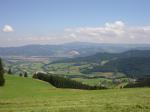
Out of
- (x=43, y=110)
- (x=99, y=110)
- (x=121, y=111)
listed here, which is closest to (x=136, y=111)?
(x=121, y=111)

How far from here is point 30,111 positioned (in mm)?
27594

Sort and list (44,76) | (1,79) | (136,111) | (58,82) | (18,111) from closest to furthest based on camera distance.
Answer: (136,111) < (18,111) < (1,79) < (58,82) < (44,76)

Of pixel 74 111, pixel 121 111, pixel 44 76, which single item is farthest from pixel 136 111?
pixel 44 76

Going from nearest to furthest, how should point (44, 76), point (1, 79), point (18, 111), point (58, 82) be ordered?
point (18, 111), point (1, 79), point (58, 82), point (44, 76)

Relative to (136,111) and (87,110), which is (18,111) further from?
(136,111)

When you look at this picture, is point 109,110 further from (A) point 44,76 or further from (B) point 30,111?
(A) point 44,76

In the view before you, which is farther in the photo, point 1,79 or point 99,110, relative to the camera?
point 1,79

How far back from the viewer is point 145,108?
91.1ft

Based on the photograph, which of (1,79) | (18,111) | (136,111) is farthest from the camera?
(1,79)

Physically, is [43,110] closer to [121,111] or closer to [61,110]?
[61,110]

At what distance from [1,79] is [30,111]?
5705 centimetres

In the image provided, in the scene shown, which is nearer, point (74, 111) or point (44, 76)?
point (74, 111)

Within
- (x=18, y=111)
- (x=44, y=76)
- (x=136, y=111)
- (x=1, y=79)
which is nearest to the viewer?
(x=136, y=111)

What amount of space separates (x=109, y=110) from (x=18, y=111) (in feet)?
28.8
